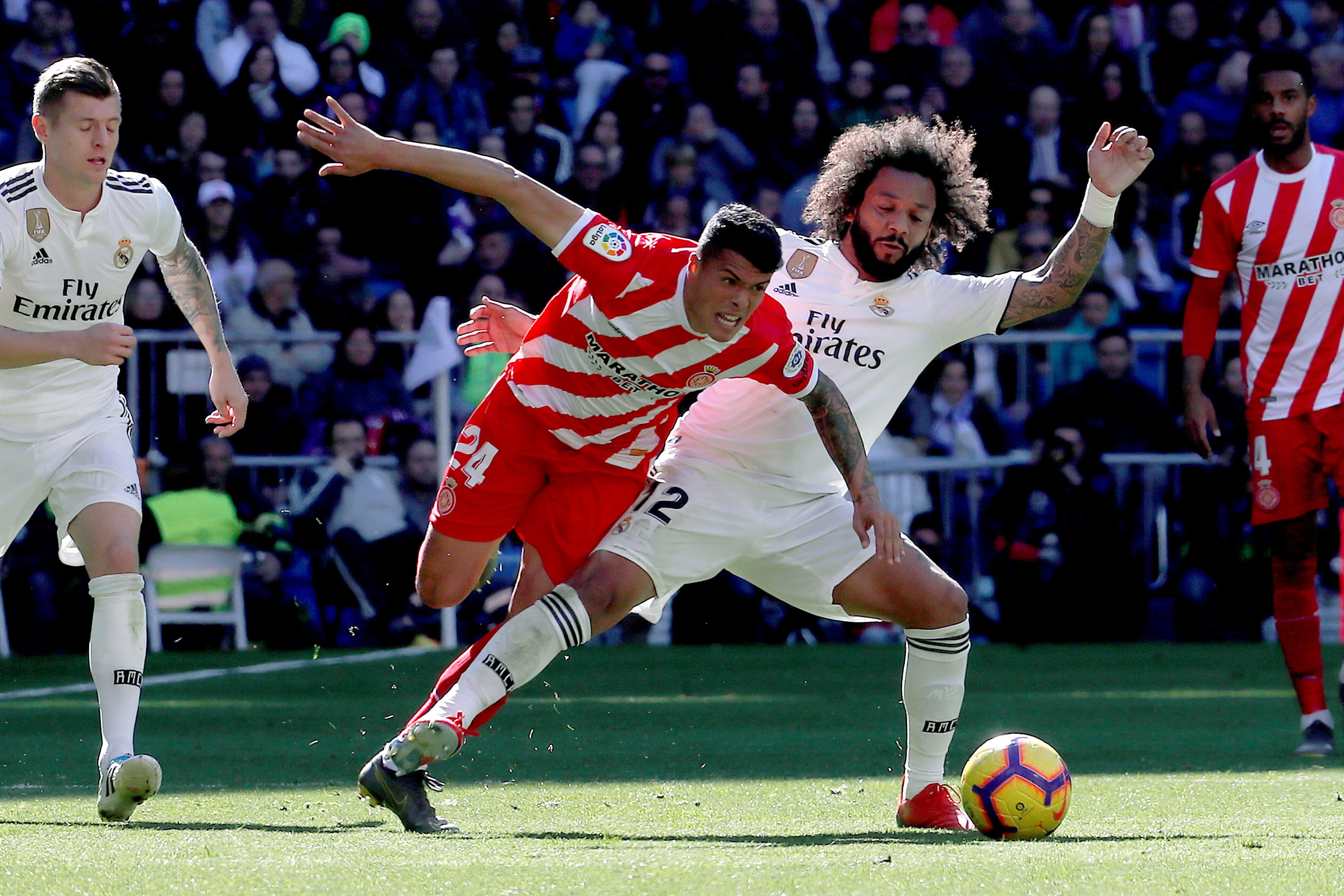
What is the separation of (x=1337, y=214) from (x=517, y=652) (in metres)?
4.32

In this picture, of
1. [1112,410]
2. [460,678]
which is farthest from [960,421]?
[460,678]

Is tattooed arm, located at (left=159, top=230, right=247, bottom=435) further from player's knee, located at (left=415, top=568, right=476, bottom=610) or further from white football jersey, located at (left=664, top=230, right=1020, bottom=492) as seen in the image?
white football jersey, located at (left=664, top=230, right=1020, bottom=492)

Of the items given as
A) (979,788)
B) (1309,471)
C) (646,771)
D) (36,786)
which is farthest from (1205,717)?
(36,786)

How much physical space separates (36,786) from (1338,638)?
9.28m

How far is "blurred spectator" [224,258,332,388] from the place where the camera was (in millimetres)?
12258

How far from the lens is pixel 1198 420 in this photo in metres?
7.32

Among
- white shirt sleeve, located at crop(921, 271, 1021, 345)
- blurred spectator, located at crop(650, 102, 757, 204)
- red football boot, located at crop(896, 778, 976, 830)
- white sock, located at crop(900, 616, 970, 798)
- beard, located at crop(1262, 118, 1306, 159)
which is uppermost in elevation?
blurred spectator, located at crop(650, 102, 757, 204)

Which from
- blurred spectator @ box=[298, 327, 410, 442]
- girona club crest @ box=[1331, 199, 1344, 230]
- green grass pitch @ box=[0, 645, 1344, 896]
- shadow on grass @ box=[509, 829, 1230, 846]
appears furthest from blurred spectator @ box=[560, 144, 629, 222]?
shadow on grass @ box=[509, 829, 1230, 846]

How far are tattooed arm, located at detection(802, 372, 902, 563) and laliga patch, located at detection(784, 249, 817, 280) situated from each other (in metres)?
0.70

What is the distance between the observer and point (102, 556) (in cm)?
538

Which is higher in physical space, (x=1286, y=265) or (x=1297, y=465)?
(x=1286, y=265)

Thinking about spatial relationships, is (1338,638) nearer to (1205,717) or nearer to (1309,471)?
(1205,717)

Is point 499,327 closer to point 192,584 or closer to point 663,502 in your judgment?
point 663,502

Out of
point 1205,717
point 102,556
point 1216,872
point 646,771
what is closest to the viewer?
point 1216,872
